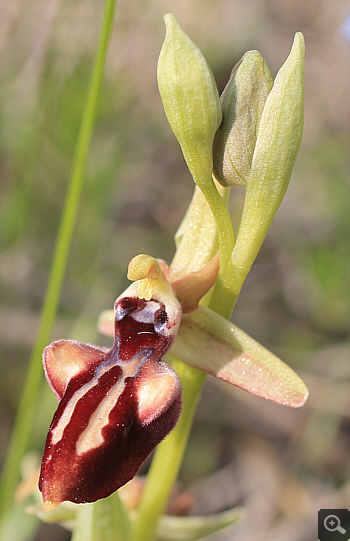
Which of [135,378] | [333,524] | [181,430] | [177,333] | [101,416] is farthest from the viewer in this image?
[333,524]

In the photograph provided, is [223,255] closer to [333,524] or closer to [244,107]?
[244,107]

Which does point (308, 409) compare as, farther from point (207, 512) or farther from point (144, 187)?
point (144, 187)

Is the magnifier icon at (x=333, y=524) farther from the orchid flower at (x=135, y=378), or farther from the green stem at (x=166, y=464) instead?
the orchid flower at (x=135, y=378)

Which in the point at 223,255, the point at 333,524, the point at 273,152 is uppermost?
the point at 273,152

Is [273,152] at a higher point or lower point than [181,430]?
higher

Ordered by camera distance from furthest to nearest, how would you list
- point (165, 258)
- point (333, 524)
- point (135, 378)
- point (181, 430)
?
point (165, 258) < point (333, 524) < point (181, 430) < point (135, 378)

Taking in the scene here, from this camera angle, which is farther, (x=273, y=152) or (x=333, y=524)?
(x=333, y=524)

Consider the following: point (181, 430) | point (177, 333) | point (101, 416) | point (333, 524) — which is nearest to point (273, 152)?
point (177, 333)
